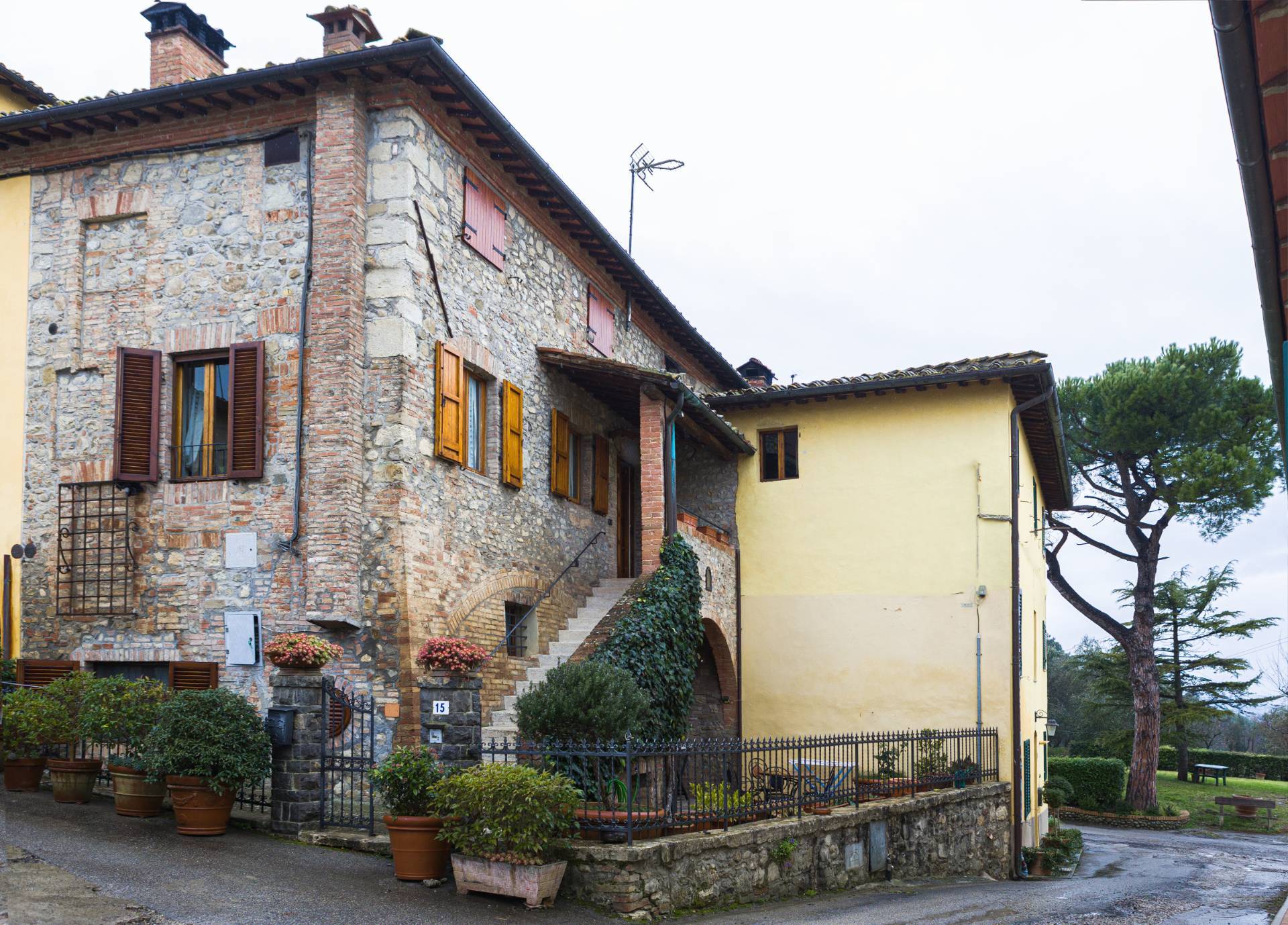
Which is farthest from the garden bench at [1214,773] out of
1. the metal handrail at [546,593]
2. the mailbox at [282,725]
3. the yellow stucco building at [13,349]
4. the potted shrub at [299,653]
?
the yellow stucco building at [13,349]

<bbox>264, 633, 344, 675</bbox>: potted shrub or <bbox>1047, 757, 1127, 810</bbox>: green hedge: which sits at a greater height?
<bbox>264, 633, 344, 675</bbox>: potted shrub

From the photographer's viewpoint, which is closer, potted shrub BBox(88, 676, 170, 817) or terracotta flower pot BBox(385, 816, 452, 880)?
terracotta flower pot BBox(385, 816, 452, 880)

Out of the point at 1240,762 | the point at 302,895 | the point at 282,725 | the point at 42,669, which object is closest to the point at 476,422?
the point at 282,725

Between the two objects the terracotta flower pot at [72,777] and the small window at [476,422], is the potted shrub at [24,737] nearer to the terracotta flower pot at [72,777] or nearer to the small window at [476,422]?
the terracotta flower pot at [72,777]

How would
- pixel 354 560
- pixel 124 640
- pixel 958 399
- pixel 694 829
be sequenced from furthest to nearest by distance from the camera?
1. pixel 958 399
2. pixel 124 640
3. pixel 354 560
4. pixel 694 829

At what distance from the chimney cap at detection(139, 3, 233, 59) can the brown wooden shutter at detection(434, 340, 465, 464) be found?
5.54 meters

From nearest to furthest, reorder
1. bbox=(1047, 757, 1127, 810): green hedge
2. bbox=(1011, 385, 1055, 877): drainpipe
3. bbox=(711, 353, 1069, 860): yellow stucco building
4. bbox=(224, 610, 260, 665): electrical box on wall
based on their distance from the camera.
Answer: bbox=(224, 610, 260, 665): electrical box on wall → bbox=(1011, 385, 1055, 877): drainpipe → bbox=(711, 353, 1069, 860): yellow stucco building → bbox=(1047, 757, 1127, 810): green hedge

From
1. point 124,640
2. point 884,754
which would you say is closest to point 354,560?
point 124,640

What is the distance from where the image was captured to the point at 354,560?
37.7ft

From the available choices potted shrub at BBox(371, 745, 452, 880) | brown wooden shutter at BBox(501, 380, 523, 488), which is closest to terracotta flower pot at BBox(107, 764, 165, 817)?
potted shrub at BBox(371, 745, 452, 880)

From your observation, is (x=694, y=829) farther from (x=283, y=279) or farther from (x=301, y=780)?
(x=283, y=279)

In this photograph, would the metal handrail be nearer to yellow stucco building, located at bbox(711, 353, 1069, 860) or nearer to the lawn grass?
yellow stucco building, located at bbox(711, 353, 1069, 860)

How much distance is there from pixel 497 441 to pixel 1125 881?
10.9 meters

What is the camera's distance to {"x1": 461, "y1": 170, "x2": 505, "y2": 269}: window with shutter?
13.2m
